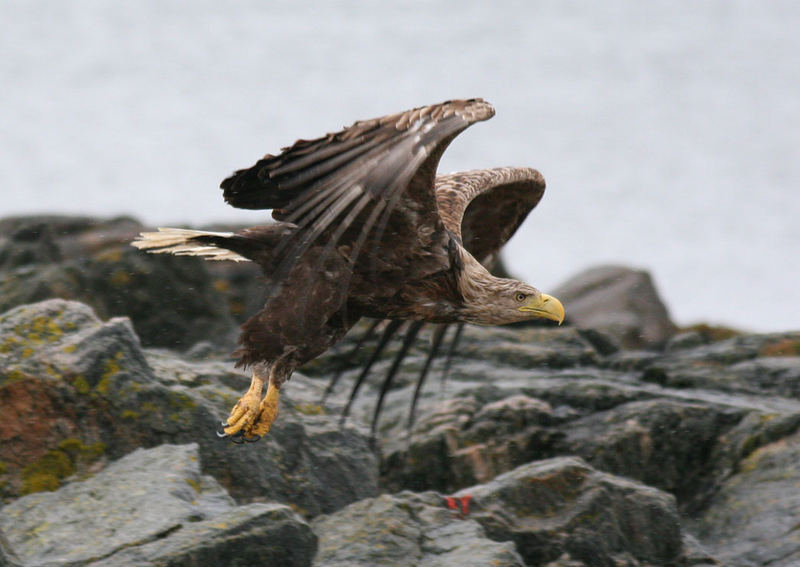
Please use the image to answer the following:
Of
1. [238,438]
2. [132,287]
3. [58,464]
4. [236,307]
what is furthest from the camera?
[236,307]

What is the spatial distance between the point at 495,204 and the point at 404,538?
2.95 meters

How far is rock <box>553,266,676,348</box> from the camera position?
1202 cm

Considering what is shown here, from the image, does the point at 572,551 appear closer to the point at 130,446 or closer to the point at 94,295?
the point at 130,446

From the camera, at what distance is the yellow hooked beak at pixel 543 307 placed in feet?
19.1

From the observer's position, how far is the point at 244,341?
17.8ft

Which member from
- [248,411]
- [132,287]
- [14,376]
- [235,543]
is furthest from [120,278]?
[235,543]

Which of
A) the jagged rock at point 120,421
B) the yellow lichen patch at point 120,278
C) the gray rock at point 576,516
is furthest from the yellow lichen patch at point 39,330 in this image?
the yellow lichen patch at point 120,278

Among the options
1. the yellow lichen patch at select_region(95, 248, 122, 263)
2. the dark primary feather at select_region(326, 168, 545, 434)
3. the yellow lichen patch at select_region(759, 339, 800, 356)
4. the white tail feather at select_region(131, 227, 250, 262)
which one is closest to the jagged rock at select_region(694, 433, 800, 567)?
the dark primary feather at select_region(326, 168, 545, 434)

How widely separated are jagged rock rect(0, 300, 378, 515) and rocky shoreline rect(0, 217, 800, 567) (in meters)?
0.01

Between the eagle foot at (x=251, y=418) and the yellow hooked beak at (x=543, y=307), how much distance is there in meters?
1.43

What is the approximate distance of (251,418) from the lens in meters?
5.53

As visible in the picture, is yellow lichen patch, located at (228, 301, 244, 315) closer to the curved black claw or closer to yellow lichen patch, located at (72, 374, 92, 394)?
yellow lichen patch, located at (72, 374, 92, 394)

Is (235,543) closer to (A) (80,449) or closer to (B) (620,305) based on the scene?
(A) (80,449)

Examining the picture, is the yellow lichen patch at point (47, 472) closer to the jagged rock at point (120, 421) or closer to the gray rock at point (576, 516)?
the jagged rock at point (120, 421)
